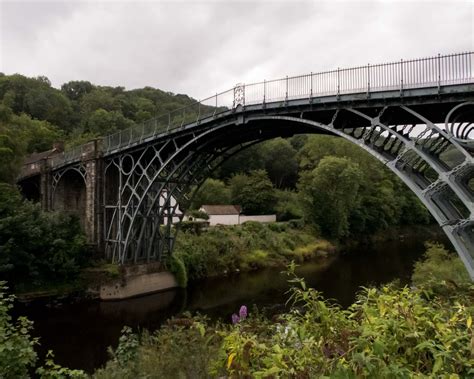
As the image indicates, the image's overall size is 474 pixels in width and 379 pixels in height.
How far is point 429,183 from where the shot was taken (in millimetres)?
12125

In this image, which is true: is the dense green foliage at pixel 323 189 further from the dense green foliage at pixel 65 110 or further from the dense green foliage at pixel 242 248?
the dense green foliage at pixel 65 110

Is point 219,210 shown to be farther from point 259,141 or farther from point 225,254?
point 259,141

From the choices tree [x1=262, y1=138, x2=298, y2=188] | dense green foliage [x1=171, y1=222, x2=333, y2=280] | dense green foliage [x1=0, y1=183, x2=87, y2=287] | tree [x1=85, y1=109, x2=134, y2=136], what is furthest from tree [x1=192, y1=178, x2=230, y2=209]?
dense green foliage [x1=0, y1=183, x2=87, y2=287]

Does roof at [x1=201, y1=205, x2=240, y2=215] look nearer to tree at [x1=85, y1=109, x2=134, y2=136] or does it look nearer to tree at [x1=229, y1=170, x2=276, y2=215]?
tree at [x1=229, y1=170, x2=276, y2=215]

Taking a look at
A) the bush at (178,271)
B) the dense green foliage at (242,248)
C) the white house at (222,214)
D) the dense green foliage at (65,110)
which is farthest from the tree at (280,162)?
the bush at (178,271)

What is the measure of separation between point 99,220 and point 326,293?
14.8 metres

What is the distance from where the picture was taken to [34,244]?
21.0m

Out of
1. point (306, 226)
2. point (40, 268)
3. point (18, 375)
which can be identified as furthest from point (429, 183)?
point (306, 226)

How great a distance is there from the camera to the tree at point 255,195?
160ft

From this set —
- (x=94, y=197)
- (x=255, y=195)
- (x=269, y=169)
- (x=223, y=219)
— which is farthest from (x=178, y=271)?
(x=269, y=169)

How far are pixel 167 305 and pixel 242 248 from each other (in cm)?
1176

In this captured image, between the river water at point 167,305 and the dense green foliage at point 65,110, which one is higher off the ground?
the dense green foliage at point 65,110

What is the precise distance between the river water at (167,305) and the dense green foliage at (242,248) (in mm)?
1233

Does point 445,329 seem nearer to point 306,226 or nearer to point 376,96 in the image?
point 376,96
